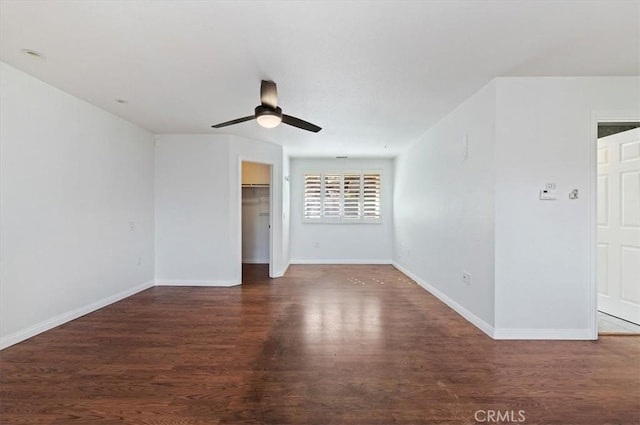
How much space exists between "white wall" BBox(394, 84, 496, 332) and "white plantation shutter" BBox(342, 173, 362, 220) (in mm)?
1578

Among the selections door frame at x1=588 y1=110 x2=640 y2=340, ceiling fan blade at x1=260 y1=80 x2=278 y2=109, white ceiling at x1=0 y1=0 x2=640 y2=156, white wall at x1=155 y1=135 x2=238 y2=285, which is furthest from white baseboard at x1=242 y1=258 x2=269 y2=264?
door frame at x1=588 y1=110 x2=640 y2=340

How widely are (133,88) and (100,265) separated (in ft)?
7.08

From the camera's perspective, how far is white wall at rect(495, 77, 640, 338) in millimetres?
2529

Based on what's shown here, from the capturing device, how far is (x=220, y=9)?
5.57ft

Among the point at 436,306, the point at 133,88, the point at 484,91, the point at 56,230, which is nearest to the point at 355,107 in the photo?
the point at 484,91

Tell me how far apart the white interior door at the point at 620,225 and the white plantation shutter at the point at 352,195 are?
4.01 meters

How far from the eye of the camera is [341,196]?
6480 mm

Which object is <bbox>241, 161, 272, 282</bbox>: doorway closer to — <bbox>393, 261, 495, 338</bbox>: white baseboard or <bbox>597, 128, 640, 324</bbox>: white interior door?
<bbox>393, 261, 495, 338</bbox>: white baseboard

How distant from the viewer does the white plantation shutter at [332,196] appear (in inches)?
255

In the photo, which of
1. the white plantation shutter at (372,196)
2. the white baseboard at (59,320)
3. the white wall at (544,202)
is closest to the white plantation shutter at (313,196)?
the white plantation shutter at (372,196)

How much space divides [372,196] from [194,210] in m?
3.82

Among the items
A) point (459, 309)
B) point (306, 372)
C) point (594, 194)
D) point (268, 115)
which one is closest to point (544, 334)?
point (459, 309)

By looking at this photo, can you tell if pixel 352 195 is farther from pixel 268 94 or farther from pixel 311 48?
pixel 311 48

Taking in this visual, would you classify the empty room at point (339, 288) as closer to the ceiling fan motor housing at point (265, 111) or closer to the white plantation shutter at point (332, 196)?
the ceiling fan motor housing at point (265, 111)
